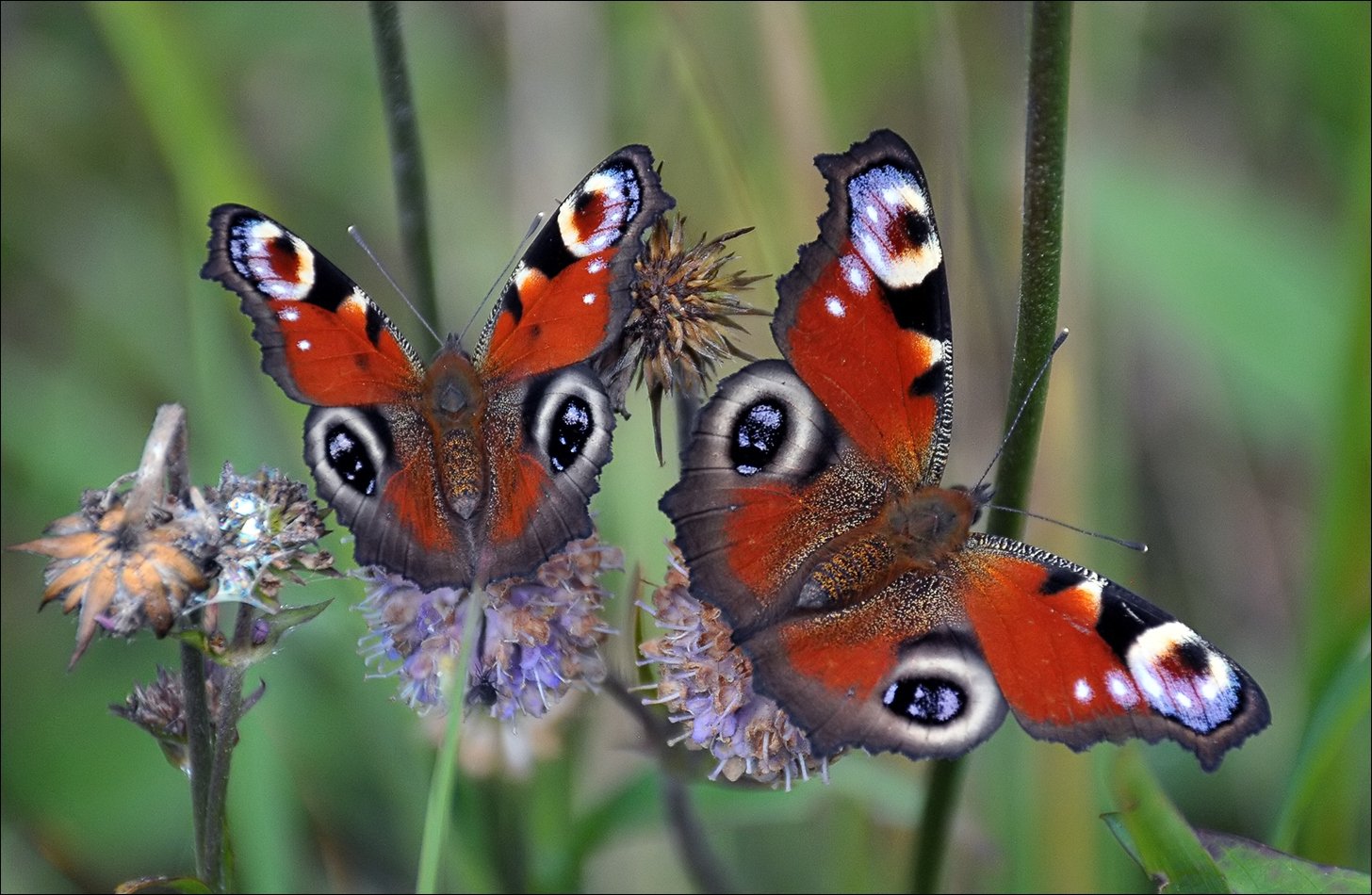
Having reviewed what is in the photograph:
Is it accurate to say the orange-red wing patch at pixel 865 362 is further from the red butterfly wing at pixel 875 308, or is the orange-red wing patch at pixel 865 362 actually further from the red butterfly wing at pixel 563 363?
the red butterfly wing at pixel 563 363

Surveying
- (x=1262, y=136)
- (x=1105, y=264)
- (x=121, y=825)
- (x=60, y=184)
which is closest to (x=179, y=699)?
(x=121, y=825)

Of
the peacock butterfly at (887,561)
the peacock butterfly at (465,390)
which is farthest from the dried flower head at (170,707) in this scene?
the peacock butterfly at (887,561)

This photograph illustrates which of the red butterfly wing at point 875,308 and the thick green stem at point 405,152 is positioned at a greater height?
the thick green stem at point 405,152

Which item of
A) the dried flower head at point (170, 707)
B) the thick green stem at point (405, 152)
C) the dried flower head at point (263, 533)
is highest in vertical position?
the thick green stem at point (405, 152)

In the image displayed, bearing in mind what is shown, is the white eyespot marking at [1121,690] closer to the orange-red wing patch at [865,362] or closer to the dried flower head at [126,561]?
the orange-red wing patch at [865,362]

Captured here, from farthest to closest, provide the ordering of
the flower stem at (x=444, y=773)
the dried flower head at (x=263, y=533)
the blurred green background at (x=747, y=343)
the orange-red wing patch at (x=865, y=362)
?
the blurred green background at (x=747, y=343)
the orange-red wing patch at (x=865, y=362)
the dried flower head at (x=263, y=533)
the flower stem at (x=444, y=773)

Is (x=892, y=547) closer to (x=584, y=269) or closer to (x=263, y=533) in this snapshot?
(x=584, y=269)

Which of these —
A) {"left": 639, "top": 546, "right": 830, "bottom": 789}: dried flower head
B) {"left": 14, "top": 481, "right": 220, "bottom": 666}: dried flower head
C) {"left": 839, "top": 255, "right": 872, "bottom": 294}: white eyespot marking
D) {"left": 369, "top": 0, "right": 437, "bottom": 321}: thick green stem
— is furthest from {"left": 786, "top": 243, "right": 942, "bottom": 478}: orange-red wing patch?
{"left": 14, "top": 481, "right": 220, "bottom": 666}: dried flower head

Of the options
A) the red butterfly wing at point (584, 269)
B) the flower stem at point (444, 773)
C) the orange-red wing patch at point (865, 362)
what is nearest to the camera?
the flower stem at point (444, 773)

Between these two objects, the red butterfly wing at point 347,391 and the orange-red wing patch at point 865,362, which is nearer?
the red butterfly wing at point 347,391
